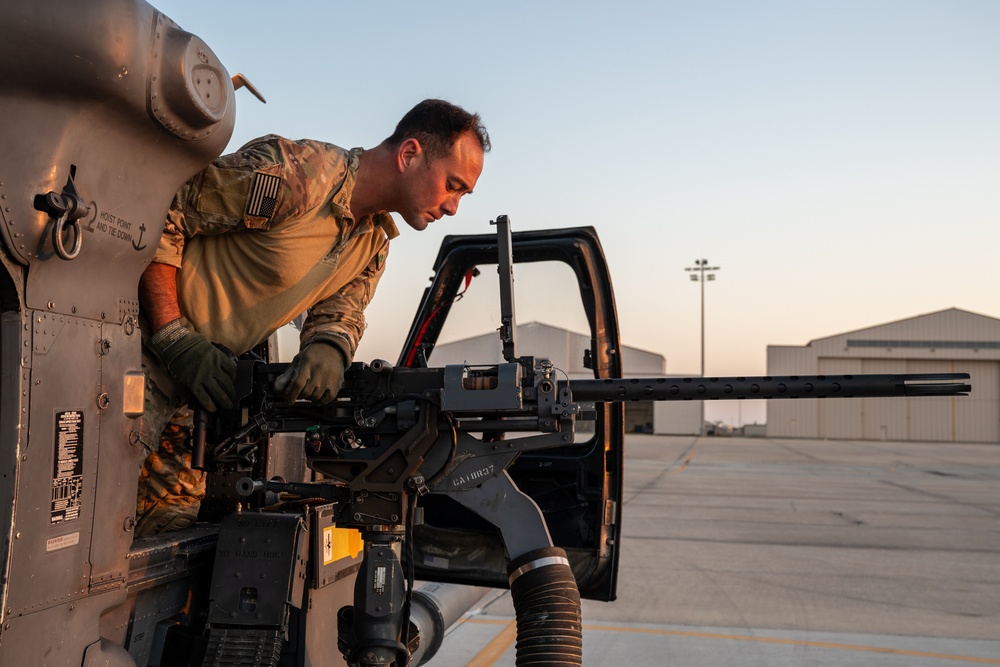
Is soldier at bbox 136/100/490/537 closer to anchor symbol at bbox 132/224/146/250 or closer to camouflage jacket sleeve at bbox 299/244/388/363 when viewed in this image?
camouflage jacket sleeve at bbox 299/244/388/363

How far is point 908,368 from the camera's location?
169ft

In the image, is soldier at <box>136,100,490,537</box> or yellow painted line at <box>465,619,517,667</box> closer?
soldier at <box>136,100,490,537</box>

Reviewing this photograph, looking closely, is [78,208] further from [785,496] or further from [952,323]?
[952,323]

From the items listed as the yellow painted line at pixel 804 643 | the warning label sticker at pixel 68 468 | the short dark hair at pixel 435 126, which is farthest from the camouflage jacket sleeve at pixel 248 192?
the yellow painted line at pixel 804 643

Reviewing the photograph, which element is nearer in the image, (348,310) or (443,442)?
(443,442)

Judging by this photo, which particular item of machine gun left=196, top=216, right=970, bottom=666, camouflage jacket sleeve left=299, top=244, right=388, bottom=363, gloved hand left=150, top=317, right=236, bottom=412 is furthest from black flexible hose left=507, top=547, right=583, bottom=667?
gloved hand left=150, top=317, right=236, bottom=412

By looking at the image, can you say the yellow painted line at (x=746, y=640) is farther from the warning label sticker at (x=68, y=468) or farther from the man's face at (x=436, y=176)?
the warning label sticker at (x=68, y=468)

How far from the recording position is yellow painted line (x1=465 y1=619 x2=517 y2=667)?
533 cm

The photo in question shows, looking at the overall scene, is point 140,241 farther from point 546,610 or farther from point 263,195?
point 546,610

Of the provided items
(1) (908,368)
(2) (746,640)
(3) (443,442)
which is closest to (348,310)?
(3) (443,442)

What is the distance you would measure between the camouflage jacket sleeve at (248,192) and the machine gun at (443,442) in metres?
0.49

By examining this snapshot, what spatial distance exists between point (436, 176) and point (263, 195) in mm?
679

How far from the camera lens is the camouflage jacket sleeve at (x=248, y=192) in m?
2.96

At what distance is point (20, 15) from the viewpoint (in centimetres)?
206
